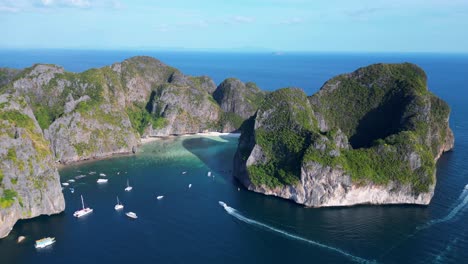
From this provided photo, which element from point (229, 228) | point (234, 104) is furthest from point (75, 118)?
point (234, 104)

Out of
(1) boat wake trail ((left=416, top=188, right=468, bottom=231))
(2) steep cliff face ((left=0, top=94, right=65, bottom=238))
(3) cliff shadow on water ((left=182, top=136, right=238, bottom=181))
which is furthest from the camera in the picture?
(3) cliff shadow on water ((left=182, top=136, right=238, bottom=181))

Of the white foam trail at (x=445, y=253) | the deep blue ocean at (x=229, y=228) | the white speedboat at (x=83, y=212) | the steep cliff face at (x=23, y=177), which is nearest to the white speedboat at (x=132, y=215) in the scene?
the deep blue ocean at (x=229, y=228)

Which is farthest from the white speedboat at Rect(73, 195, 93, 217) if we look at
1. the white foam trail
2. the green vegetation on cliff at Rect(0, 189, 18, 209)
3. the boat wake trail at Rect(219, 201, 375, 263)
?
the white foam trail

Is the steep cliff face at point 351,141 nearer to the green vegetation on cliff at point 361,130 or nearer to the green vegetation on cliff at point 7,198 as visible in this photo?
the green vegetation on cliff at point 361,130

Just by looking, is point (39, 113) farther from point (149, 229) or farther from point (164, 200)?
point (149, 229)

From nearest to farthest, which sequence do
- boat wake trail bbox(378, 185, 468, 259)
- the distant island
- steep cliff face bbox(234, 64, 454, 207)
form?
boat wake trail bbox(378, 185, 468, 259)
the distant island
steep cliff face bbox(234, 64, 454, 207)

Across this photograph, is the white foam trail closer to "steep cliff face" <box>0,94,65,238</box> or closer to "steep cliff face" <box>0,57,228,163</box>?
"steep cliff face" <box>0,94,65,238</box>
